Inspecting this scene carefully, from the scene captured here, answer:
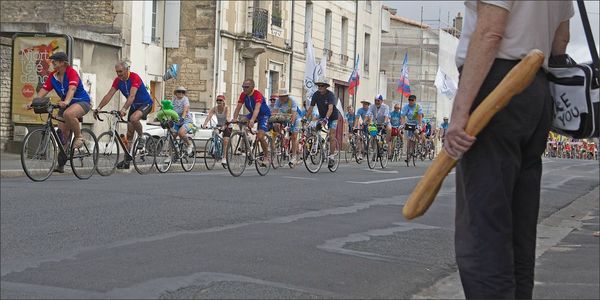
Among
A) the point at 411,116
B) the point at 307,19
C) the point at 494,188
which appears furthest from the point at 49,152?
the point at 307,19

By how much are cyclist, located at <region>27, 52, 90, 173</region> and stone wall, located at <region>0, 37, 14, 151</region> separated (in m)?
10.1

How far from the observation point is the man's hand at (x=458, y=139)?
2.92 metres

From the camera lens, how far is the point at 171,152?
18156 millimetres

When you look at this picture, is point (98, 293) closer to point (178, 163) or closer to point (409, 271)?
point (409, 271)

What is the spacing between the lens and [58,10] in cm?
3238

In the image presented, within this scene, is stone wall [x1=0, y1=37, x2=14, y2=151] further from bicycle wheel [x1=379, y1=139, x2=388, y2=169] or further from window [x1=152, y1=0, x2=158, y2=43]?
window [x1=152, y1=0, x2=158, y2=43]

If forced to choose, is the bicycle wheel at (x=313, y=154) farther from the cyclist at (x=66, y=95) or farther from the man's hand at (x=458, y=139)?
the man's hand at (x=458, y=139)

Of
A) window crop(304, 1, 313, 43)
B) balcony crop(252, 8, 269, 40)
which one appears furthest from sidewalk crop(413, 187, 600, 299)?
window crop(304, 1, 313, 43)

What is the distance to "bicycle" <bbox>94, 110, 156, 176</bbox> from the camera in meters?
15.4

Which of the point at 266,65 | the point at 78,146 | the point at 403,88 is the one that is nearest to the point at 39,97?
the point at 78,146

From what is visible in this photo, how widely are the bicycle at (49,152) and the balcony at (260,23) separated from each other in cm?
2218

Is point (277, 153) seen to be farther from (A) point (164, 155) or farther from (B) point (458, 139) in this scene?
(B) point (458, 139)

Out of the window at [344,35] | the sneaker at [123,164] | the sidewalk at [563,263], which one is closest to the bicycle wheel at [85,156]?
the sneaker at [123,164]

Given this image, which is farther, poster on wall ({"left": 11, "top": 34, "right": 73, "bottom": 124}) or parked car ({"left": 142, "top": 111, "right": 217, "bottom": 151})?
parked car ({"left": 142, "top": 111, "right": 217, "bottom": 151})
